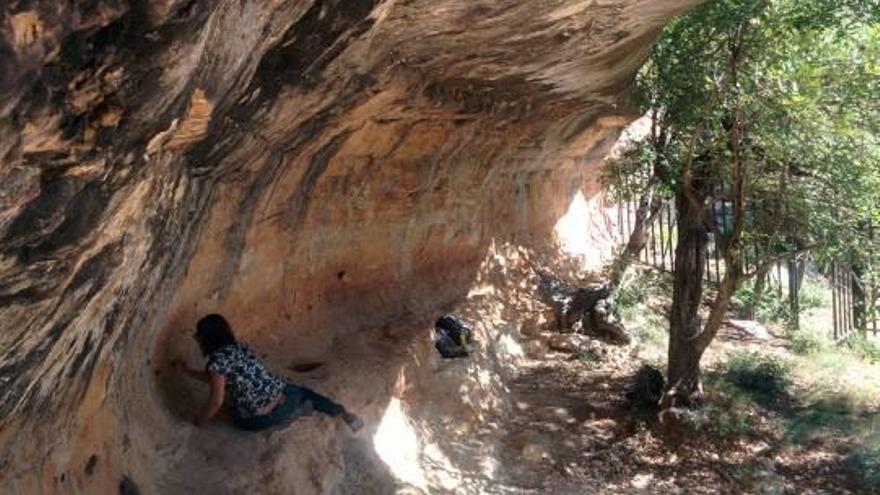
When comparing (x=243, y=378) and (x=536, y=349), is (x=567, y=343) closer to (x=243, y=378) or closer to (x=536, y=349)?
(x=536, y=349)

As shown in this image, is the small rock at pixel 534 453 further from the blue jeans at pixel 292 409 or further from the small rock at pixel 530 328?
the small rock at pixel 530 328

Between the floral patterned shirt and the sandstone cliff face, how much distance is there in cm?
36

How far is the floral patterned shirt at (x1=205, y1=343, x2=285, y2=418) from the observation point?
4840mm

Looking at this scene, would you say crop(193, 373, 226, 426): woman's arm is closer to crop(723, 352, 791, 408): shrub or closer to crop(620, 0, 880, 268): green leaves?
crop(620, 0, 880, 268): green leaves

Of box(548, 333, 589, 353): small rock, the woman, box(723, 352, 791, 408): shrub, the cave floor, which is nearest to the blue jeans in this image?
the woman

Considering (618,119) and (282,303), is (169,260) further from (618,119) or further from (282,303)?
(618,119)

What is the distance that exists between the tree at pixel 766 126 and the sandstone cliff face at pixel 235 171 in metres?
0.52

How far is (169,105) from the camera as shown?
2689 millimetres

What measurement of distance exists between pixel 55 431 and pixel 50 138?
68.7 inches

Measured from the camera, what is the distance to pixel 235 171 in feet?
15.3

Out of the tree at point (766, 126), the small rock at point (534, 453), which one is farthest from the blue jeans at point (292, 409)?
the tree at point (766, 126)

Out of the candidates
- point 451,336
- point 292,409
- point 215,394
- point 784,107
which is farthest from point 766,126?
point 215,394

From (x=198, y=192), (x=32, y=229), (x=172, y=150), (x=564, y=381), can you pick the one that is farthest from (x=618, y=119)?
(x=32, y=229)

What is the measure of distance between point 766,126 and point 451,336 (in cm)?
304
